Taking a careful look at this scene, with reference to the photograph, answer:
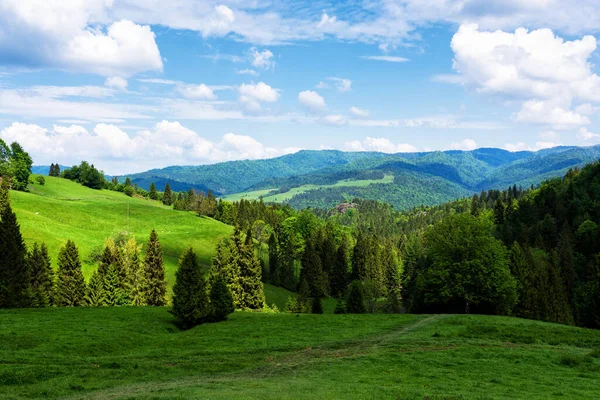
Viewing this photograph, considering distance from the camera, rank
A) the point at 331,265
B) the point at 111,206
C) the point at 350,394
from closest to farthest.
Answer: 1. the point at 350,394
2. the point at 331,265
3. the point at 111,206

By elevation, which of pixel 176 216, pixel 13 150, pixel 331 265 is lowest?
pixel 331 265

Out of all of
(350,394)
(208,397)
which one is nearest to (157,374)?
(208,397)

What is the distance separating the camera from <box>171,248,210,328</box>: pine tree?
52.2 meters

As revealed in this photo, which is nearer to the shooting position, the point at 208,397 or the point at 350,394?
the point at 208,397

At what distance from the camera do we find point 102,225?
142625mm

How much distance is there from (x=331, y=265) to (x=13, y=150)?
139373 mm

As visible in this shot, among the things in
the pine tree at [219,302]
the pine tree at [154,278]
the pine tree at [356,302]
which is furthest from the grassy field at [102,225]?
Answer: the pine tree at [219,302]

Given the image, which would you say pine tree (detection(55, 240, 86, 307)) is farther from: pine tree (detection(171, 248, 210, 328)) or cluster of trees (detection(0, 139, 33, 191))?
cluster of trees (detection(0, 139, 33, 191))

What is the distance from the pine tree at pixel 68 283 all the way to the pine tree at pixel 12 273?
8430 mm

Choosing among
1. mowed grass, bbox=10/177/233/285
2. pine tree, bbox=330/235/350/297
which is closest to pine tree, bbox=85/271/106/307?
mowed grass, bbox=10/177/233/285

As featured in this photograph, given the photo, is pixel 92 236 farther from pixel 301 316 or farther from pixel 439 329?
pixel 439 329

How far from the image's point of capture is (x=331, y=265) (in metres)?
132

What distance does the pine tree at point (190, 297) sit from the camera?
5225 centimetres

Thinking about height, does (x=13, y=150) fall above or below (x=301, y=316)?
above
